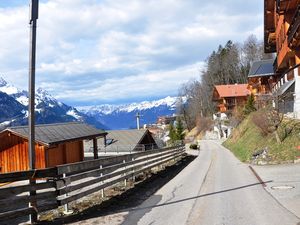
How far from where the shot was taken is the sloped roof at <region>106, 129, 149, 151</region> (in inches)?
2566

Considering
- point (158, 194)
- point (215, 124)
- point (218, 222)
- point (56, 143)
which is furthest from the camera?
point (215, 124)

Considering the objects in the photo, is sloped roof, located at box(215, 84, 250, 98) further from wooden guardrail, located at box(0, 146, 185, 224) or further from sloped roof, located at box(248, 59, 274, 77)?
wooden guardrail, located at box(0, 146, 185, 224)

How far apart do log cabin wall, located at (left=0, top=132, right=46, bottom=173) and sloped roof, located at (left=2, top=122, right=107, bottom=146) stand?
735 millimetres

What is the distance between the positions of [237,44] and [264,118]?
99241mm

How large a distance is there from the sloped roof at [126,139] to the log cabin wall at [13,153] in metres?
32.3

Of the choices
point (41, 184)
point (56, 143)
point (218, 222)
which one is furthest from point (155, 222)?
point (56, 143)

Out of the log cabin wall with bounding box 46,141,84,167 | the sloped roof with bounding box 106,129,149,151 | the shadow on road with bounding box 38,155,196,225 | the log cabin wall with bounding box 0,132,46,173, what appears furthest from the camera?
the sloped roof with bounding box 106,129,149,151

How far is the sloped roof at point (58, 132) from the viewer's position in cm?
3112

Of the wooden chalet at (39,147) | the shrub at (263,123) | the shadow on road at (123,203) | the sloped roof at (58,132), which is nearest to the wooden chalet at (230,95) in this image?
the sloped roof at (58,132)

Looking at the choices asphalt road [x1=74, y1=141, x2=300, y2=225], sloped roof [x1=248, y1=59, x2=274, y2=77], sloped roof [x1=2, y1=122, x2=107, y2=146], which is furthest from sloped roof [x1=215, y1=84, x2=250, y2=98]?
asphalt road [x1=74, y1=141, x2=300, y2=225]

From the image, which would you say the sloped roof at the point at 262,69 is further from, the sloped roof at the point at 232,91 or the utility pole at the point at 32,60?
the utility pole at the point at 32,60

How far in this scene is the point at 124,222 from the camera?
1019cm

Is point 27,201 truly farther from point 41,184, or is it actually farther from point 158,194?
point 158,194

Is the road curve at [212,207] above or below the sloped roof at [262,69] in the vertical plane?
below
